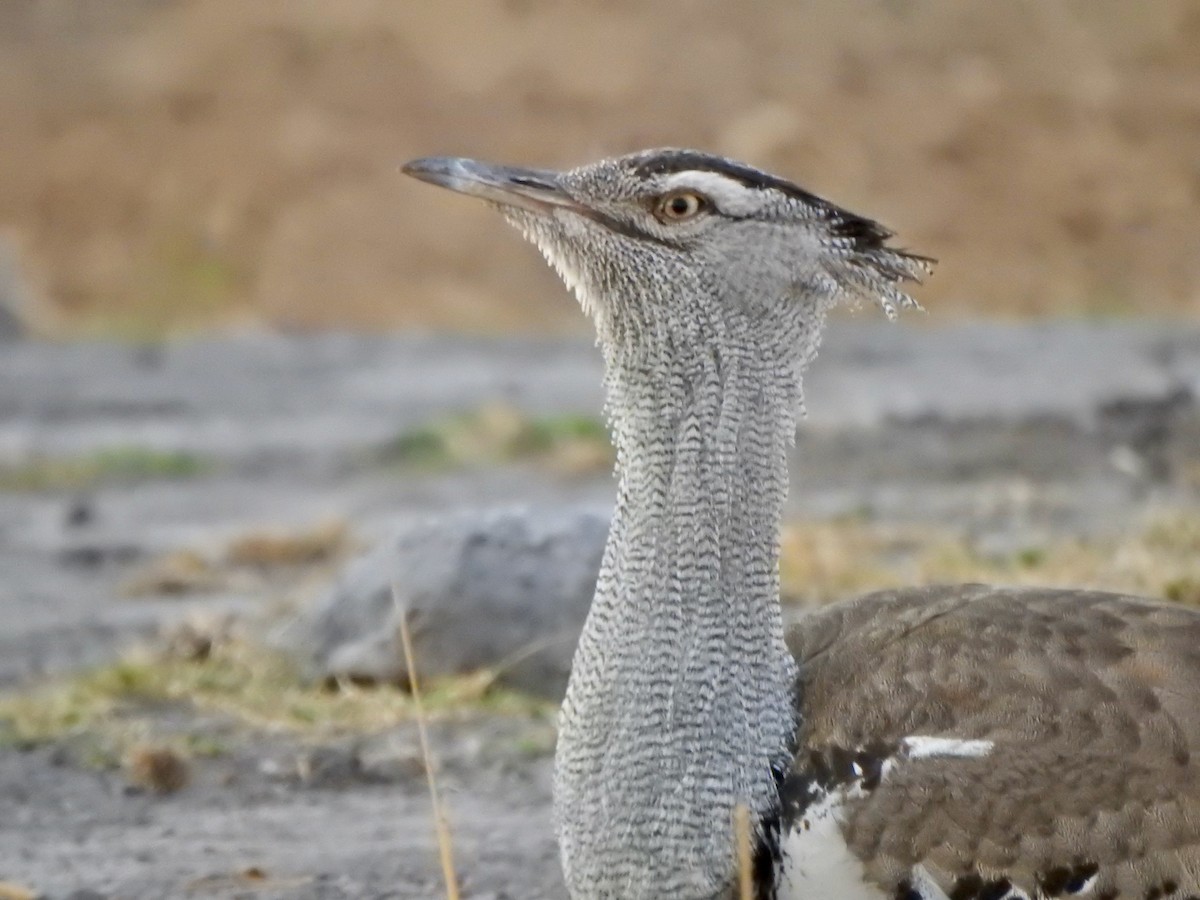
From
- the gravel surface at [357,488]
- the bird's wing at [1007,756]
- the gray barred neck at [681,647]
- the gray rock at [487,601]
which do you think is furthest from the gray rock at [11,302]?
the bird's wing at [1007,756]

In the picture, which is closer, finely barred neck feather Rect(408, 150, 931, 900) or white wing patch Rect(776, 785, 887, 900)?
white wing patch Rect(776, 785, 887, 900)

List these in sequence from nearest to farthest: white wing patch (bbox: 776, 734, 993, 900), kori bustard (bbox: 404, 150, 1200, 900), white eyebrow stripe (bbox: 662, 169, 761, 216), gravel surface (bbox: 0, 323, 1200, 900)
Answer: white wing patch (bbox: 776, 734, 993, 900)
kori bustard (bbox: 404, 150, 1200, 900)
white eyebrow stripe (bbox: 662, 169, 761, 216)
gravel surface (bbox: 0, 323, 1200, 900)

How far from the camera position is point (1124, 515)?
25.7 ft

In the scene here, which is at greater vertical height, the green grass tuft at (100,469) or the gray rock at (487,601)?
the green grass tuft at (100,469)

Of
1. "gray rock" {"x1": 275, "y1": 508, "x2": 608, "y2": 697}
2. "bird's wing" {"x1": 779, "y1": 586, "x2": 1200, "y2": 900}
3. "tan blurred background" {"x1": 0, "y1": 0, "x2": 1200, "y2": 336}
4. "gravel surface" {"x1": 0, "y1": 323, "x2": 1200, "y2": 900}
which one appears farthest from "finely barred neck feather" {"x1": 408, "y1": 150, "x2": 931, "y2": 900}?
"tan blurred background" {"x1": 0, "y1": 0, "x2": 1200, "y2": 336}

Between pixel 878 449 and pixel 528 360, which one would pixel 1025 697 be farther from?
pixel 528 360

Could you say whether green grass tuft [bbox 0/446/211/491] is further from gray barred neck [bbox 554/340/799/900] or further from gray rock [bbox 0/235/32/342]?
gray barred neck [bbox 554/340/799/900]

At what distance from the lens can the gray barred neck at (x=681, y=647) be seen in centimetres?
345

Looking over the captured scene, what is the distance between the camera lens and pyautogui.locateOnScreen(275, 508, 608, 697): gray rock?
5.60m

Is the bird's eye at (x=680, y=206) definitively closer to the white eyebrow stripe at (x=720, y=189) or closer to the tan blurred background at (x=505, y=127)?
the white eyebrow stripe at (x=720, y=189)

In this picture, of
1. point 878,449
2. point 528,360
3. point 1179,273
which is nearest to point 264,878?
point 878,449

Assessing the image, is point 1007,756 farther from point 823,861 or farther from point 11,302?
point 11,302

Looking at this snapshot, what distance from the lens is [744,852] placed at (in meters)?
3.30

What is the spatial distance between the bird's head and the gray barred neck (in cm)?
7
